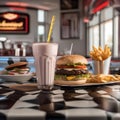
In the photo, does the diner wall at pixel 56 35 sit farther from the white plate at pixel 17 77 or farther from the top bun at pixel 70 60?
the top bun at pixel 70 60

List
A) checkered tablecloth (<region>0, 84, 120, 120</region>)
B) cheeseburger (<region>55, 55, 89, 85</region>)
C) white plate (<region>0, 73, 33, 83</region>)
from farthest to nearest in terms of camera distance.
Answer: white plate (<region>0, 73, 33, 83</region>) < cheeseburger (<region>55, 55, 89, 85</region>) < checkered tablecloth (<region>0, 84, 120, 120</region>)

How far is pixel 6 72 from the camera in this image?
1911 millimetres

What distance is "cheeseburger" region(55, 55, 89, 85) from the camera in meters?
1.48

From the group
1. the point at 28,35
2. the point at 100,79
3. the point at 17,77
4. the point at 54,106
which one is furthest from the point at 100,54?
the point at 28,35

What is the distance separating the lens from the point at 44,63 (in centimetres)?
134

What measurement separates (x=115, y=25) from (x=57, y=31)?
13.2ft

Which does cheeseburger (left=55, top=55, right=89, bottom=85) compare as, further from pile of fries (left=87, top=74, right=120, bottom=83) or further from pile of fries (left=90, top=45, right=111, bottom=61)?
pile of fries (left=90, top=45, right=111, bottom=61)

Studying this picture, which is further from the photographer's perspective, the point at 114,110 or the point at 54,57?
the point at 54,57

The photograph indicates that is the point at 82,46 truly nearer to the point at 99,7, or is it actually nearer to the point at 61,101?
the point at 99,7

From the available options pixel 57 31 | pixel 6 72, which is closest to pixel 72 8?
pixel 57 31

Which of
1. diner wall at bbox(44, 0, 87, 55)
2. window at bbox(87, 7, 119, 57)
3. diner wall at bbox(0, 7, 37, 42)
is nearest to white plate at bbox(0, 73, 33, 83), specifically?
window at bbox(87, 7, 119, 57)

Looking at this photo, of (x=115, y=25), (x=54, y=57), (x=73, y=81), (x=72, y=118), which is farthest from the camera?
(x=115, y=25)

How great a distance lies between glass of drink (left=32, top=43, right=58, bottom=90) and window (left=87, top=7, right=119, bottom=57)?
8768 millimetres

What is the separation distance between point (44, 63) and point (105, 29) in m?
11.0
